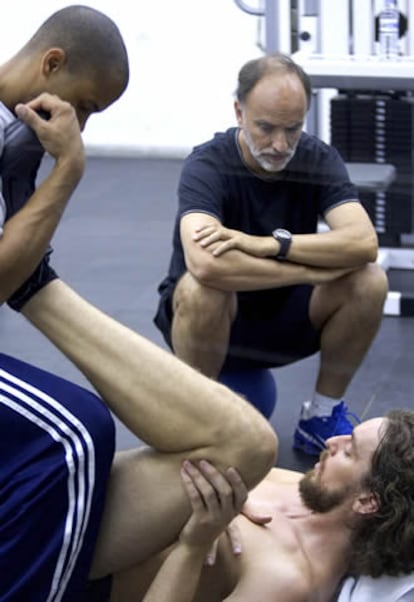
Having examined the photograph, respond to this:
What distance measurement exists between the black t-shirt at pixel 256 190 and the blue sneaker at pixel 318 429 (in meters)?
0.45

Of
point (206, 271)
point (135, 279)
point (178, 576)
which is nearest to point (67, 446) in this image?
point (178, 576)

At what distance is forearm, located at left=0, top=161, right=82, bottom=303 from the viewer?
163 cm

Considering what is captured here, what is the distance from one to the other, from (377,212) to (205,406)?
8.75 ft

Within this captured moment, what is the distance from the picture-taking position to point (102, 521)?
172 centimetres

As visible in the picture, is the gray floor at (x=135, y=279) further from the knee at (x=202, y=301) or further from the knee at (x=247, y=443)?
the knee at (x=247, y=443)

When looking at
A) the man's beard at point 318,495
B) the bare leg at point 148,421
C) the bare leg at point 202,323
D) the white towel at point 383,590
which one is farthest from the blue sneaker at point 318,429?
the bare leg at point 148,421

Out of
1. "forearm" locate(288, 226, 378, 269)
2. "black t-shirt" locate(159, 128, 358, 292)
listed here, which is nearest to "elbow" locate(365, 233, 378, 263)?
"forearm" locate(288, 226, 378, 269)

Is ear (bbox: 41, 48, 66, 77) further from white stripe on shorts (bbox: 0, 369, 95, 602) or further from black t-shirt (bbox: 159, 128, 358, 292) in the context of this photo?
black t-shirt (bbox: 159, 128, 358, 292)

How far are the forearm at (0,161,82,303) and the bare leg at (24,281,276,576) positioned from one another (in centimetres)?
10

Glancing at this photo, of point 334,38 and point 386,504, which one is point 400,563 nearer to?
point 386,504

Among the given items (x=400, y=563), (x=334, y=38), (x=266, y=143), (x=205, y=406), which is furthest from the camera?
(x=334, y=38)

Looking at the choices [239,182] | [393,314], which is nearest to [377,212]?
[393,314]

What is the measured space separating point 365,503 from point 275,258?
3.42 ft

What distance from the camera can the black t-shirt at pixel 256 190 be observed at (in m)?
2.90
